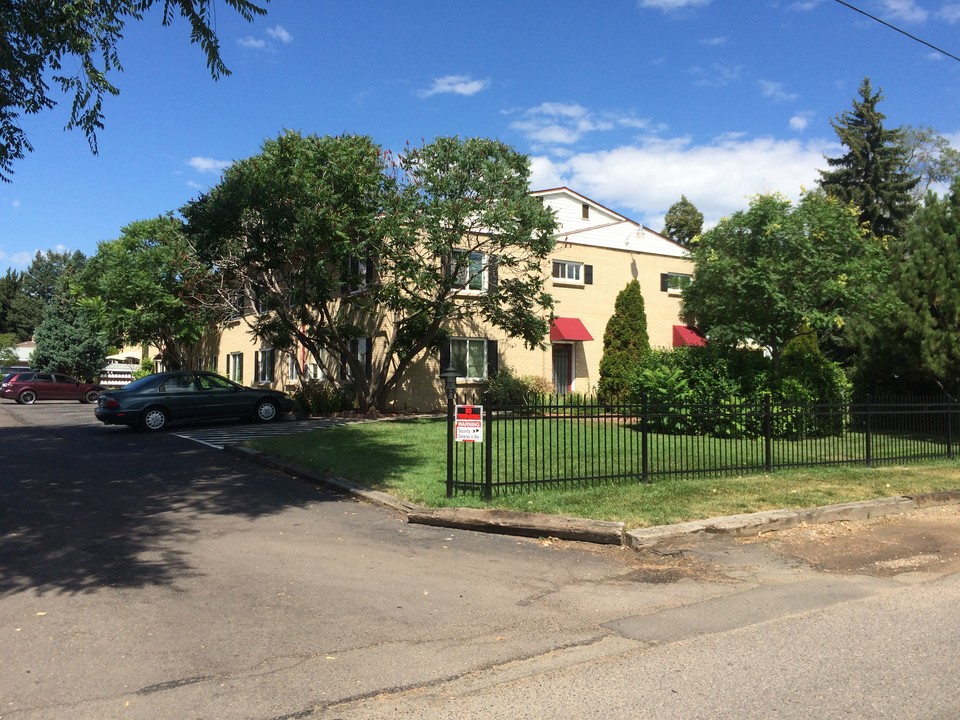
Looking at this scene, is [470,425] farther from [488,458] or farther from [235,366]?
[235,366]

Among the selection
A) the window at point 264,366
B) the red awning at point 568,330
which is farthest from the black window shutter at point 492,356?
the window at point 264,366

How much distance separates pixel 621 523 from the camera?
7941 millimetres

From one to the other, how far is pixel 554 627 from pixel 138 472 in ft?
28.0

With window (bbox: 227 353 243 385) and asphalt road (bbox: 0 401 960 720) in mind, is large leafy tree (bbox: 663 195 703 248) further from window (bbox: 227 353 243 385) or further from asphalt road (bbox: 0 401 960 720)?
asphalt road (bbox: 0 401 960 720)

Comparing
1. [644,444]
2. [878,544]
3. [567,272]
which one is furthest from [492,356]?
[878,544]

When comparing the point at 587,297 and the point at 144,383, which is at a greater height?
the point at 587,297

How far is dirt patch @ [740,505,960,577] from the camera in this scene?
7176 millimetres

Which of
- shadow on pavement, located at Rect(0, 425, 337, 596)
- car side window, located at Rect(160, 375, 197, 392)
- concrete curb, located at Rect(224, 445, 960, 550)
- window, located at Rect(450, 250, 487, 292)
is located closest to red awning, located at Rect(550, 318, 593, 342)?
window, located at Rect(450, 250, 487, 292)

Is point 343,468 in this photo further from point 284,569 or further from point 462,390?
point 462,390

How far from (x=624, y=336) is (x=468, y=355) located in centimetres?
535

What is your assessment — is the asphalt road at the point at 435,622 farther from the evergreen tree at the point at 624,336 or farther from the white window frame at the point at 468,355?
the evergreen tree at the point at 624,336

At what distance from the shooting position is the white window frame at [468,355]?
23.7 m

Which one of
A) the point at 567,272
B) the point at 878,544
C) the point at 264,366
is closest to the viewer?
the point at 878,544

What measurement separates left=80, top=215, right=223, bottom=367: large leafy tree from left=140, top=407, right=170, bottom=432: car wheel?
449 cm
